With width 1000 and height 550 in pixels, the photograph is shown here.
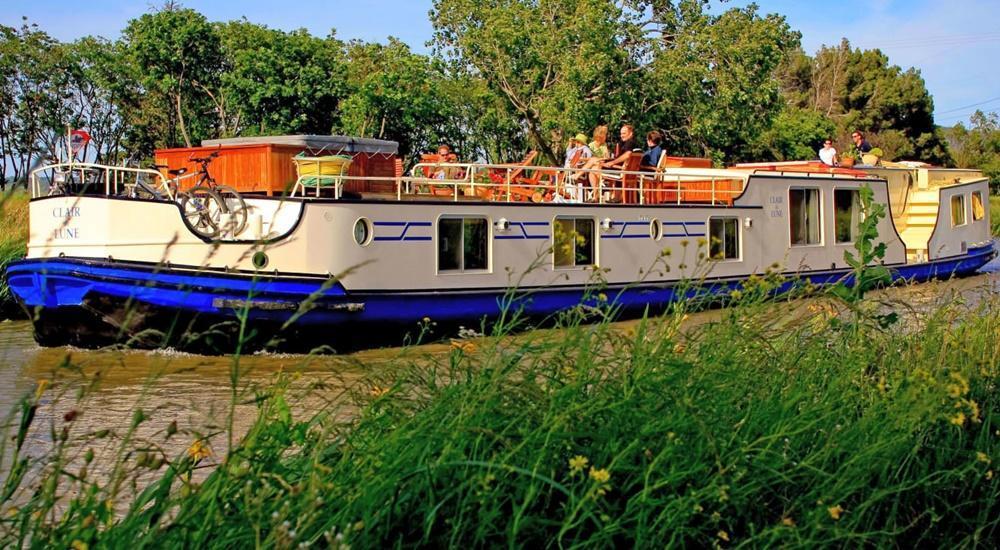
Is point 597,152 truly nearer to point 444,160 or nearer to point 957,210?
point 444,160

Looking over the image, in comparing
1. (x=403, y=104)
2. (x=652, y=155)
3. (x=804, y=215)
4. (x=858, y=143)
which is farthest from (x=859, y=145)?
(x=403, y=104)

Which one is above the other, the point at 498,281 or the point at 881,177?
the point at 881,177

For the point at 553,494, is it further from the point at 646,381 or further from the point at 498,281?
the point at 498,281

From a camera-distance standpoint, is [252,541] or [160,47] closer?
[252,541]

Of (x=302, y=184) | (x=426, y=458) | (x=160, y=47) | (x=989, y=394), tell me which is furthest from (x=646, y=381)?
(x=160, y=47)

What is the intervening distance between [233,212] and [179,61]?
71.6 feet

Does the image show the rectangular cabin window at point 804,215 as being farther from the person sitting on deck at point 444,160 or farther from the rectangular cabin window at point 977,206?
the rectangular cabin window at point 977,206

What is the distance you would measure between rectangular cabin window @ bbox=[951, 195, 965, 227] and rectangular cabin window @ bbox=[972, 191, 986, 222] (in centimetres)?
53

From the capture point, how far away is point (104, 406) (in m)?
9.61

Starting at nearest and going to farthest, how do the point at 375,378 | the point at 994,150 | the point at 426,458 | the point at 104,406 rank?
the point at 426,458 < the point at 375,378 < the point at 104,406 < the point at 994,150

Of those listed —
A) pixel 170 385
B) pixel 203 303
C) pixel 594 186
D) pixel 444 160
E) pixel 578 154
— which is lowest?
pixel 170 385

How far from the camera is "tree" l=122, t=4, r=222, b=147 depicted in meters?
32.6

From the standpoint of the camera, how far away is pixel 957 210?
21562 mm

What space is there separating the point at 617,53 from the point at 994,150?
41205mm
